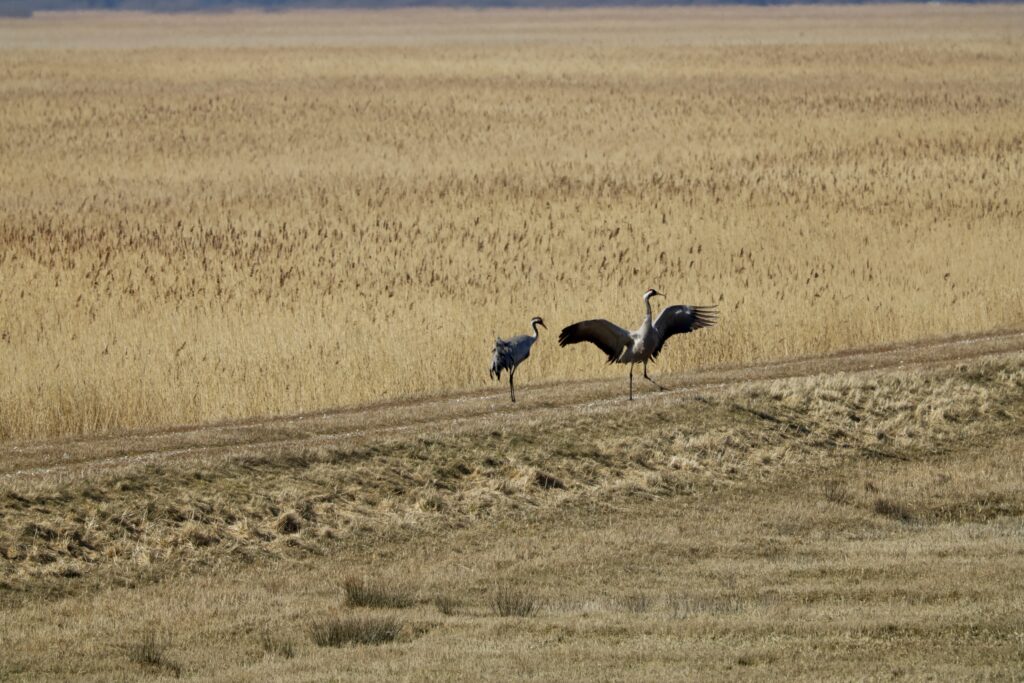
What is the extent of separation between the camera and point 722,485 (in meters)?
18.1

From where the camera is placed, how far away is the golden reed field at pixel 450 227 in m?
22.6

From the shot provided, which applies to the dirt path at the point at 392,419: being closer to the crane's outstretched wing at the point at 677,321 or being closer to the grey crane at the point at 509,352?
the grey crane at the point at 509,352

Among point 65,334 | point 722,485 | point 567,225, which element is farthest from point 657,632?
point 567,225

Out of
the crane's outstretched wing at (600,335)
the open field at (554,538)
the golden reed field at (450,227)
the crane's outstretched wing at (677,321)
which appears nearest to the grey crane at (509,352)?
the open field at (554,538)

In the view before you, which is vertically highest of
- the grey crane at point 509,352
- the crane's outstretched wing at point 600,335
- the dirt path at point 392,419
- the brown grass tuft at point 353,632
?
the crane's outstretched wing at point 600,335

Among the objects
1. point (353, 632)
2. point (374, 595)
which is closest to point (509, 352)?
point (374, 595)

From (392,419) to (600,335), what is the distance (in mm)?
2787

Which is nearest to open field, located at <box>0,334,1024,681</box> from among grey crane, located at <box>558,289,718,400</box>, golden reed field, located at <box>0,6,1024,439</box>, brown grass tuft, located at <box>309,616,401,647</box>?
brown grass tuft, located at <box>309,616,401,647</box>

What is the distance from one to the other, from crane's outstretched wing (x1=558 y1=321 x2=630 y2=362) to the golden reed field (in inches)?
149

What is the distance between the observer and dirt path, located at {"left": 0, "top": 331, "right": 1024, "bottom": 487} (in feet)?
57.0

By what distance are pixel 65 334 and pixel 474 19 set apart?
579 ft

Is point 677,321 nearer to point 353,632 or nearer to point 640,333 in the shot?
point 640,333

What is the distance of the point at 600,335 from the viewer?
18.0 meters

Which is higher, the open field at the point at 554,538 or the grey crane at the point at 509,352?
the grey crane at the point at 509,352
